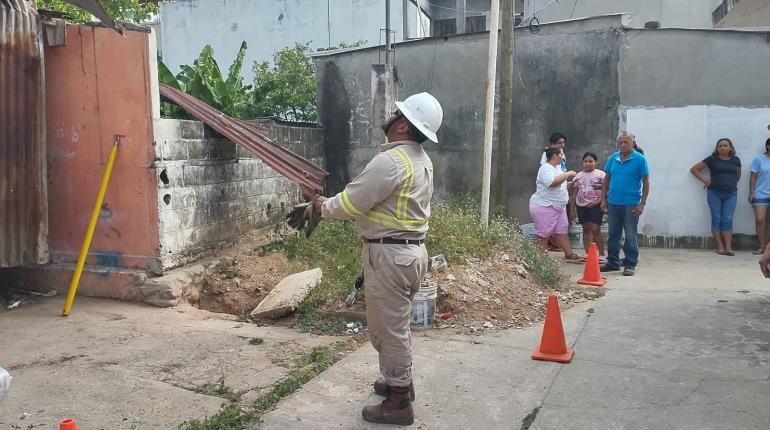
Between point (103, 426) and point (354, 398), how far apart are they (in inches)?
57.1

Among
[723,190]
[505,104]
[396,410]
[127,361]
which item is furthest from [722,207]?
[127,361]

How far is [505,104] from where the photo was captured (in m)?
9.73

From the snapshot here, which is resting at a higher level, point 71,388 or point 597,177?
point 597,177

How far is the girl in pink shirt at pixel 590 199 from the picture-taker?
28.0ft

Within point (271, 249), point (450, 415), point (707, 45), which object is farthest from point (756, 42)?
point (450, 415)

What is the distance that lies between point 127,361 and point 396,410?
2.16 m

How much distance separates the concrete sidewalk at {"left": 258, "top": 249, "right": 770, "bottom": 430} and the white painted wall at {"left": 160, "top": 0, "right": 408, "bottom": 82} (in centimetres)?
1517

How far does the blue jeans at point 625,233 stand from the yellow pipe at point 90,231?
19.0ft

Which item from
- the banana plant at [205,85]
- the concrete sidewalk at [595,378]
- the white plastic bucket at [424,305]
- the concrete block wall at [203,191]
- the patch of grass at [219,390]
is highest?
the banana plant at [205,85]

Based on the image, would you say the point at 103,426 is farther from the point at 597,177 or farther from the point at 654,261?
the point at 654,261

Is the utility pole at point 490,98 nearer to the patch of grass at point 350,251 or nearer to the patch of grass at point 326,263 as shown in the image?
the patch of grass at point 350,251

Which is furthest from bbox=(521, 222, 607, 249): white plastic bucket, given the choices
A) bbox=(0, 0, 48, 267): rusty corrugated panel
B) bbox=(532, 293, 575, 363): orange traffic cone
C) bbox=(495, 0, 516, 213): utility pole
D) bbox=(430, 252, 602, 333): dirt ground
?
bbox=(0, 0, 48, 267): rusty corrugated panel

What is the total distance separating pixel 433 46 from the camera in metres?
11.1

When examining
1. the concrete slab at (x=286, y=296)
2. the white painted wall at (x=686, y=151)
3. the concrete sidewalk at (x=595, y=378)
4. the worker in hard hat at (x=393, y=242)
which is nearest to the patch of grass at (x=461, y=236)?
the concrete sidewalk at (x=595, y=378)
